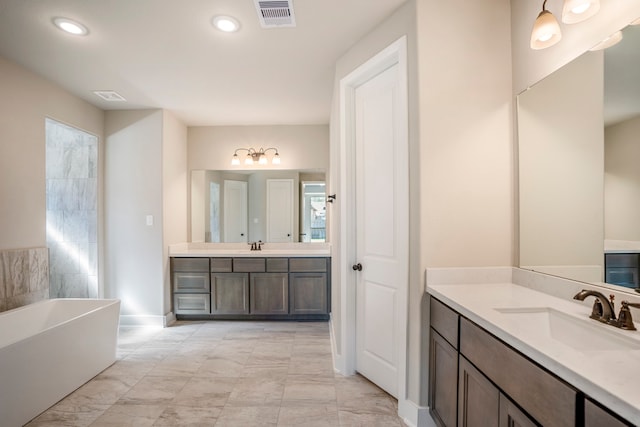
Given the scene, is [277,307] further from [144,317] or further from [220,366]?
[144,317]

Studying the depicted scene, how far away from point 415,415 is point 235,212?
3.23 m

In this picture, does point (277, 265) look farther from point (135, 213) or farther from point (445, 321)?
point (445, 321)

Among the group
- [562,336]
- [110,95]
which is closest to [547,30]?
[562,336]

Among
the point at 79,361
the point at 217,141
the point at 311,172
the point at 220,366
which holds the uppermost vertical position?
the point at 217,141

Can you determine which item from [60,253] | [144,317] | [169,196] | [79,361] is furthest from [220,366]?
[60,253]

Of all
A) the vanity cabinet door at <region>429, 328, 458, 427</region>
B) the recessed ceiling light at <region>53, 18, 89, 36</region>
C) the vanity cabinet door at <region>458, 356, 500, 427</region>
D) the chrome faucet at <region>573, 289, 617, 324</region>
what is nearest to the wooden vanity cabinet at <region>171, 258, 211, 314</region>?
the recessed ceiling light at <region>53, 18, 89, 36</region>

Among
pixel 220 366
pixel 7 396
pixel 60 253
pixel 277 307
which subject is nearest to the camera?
pixel 7 396

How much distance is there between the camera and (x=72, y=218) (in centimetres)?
354

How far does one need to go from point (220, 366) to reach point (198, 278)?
144cm

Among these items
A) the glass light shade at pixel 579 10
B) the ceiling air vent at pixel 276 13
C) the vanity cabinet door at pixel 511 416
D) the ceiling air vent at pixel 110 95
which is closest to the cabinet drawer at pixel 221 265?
the ceiling air vent at pixel 110 95

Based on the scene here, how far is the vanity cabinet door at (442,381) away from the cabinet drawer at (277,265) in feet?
7.43

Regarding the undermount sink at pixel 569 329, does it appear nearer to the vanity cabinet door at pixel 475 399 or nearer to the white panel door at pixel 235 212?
the vanity cabinet door at pixel 475 399

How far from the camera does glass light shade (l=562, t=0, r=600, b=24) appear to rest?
4.09 ft

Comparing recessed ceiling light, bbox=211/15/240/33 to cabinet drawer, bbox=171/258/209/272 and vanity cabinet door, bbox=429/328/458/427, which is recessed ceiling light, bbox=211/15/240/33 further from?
cabinet drawer, bbox=171/258/209/272
